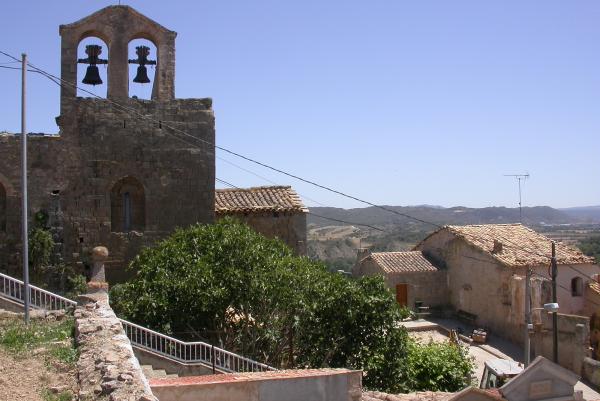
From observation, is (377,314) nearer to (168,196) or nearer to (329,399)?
(329,399)

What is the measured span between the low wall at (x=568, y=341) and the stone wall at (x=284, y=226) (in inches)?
353

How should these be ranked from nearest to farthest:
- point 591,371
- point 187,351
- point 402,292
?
point 187,351 < point 591,371 < point 402,292

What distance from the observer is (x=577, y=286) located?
28.6 metres

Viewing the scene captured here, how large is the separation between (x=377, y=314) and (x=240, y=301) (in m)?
3.21

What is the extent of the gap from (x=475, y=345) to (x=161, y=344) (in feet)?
51.5

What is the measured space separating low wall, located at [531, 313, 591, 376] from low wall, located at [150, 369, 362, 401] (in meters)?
13.7

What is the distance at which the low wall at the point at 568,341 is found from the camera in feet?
72.2

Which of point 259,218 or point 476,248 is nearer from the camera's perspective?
point 259,218

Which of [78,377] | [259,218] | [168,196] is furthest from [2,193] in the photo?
[78,377]

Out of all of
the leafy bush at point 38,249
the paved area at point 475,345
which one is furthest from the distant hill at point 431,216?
the leafy bush at point 38,249

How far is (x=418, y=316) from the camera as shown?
28.9 metres

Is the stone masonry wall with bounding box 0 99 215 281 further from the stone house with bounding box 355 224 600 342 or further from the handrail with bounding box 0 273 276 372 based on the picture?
the stone house with bounding box 355 224 600 342

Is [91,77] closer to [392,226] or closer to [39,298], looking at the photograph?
[39,298]

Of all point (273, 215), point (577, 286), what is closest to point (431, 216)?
point (577, 286)
